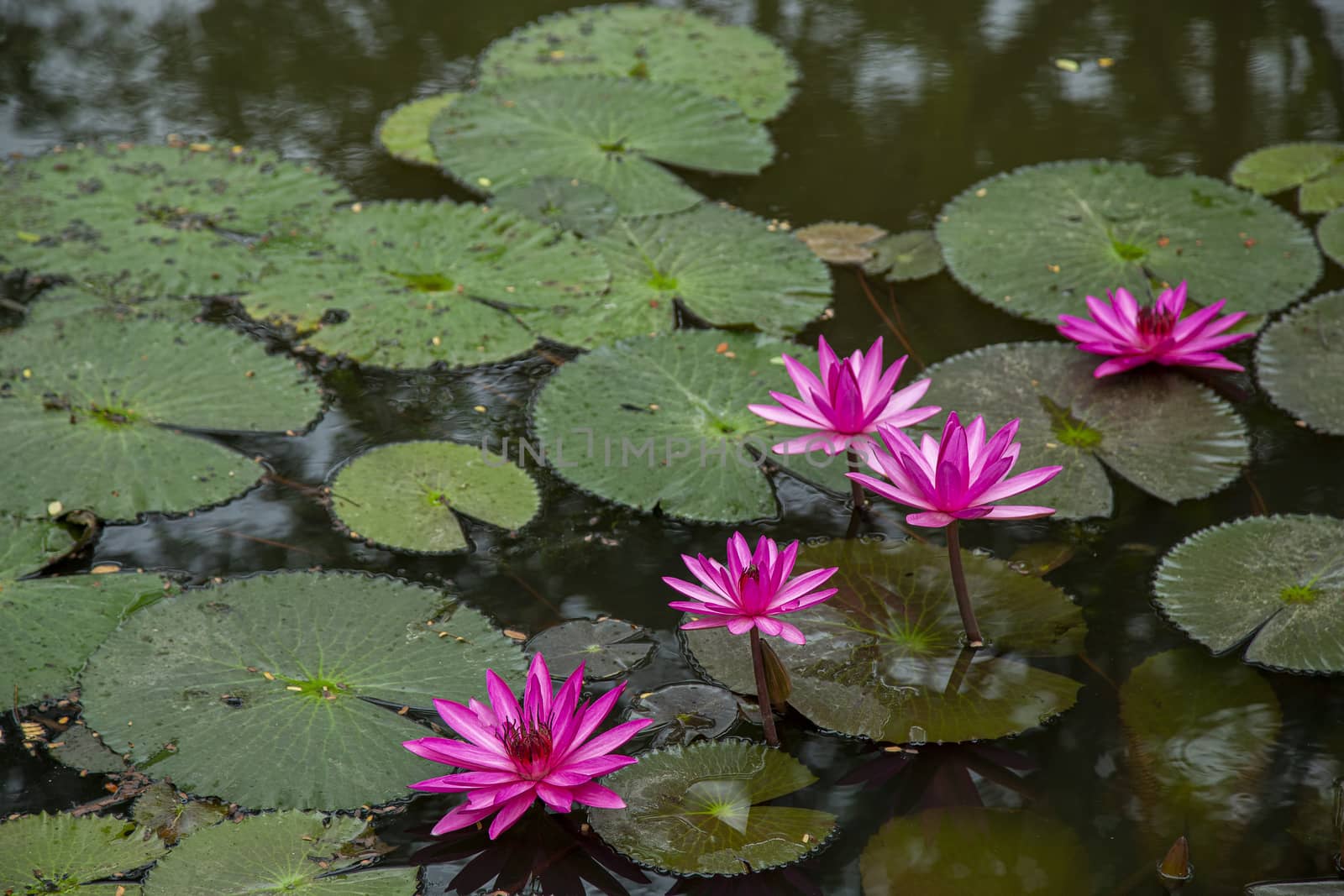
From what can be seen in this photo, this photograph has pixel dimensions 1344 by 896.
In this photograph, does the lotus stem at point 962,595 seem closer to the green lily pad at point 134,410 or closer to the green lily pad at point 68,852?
the green lily pad at point 68,852

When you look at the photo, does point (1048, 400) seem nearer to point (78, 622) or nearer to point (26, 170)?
point (78, 622)

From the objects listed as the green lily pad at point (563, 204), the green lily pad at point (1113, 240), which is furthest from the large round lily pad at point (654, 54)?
the green lily pad at point (1113, 240)

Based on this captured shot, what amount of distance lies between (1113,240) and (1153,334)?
602mm

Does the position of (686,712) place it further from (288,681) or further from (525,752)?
(288,681)

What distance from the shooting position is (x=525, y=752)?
1864 millimetres

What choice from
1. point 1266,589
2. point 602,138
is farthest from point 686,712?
point 602,138

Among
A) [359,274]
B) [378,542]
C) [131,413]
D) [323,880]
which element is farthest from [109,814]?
[359,274]

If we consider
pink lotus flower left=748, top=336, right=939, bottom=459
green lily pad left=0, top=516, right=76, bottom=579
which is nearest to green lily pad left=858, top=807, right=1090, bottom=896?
pink lotus flower left=748, top=336, right=939, bottom=459

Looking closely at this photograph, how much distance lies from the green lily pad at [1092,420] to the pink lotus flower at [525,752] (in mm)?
1183

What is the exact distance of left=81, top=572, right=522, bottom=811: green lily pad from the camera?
202 cm

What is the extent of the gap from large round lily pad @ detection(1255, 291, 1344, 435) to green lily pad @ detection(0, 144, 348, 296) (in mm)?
2715

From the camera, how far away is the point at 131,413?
2.80m

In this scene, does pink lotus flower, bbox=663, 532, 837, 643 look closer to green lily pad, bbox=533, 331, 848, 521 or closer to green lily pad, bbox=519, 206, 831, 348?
green lily pad, bbox=533, 331, 848, 521

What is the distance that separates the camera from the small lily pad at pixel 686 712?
2.09m
